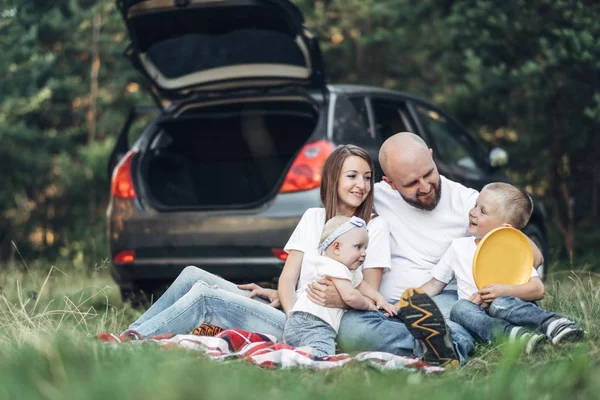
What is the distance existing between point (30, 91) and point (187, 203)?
7.78m

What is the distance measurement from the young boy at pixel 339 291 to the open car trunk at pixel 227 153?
2.42 metres

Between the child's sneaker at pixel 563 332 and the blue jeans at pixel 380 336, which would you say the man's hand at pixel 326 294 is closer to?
the blue jeans at pixel 380 336

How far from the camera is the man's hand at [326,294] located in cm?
371

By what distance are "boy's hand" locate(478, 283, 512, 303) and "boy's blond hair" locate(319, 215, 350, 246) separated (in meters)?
0.71

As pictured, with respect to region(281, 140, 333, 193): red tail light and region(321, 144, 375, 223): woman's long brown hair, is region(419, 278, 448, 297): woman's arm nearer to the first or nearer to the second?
region(321, 144, 375, 223): woman's long brown hair

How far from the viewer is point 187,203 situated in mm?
6270

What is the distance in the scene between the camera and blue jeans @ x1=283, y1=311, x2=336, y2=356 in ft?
11.9

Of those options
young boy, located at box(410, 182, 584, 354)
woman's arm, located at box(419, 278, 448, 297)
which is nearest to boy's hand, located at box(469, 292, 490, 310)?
young boy, located at box(410, 182, 584, 354)

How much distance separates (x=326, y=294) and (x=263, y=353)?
0.44 metres

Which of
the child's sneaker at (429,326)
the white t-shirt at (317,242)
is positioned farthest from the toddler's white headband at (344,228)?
the child's sneaker at (429,326)

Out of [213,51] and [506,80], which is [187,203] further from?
[506,80]

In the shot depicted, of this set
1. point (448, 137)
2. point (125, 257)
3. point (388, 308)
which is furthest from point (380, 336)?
point (448, 137)

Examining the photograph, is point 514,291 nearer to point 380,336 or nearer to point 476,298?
point 476,298

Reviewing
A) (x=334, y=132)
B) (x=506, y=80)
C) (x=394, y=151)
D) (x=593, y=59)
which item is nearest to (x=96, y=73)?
(x=506, y=80)
